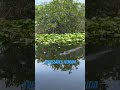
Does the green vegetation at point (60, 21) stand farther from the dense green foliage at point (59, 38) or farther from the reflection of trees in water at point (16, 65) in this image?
the reflection of trees in water at point (16, 65)

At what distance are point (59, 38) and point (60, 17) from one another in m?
0.33

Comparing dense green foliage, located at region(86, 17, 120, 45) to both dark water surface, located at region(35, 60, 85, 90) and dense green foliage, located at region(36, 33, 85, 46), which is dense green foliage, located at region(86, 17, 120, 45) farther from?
dark water surface, located at region(35, 60, 85, 90)

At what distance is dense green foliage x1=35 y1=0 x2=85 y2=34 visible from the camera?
734 cm

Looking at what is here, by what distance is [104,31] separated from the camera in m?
7.47

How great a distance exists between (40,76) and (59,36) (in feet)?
2.34

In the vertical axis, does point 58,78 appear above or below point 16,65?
below

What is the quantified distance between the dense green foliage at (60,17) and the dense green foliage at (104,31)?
19cm

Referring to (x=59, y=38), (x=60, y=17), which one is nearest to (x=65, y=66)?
(x=59, y=38)

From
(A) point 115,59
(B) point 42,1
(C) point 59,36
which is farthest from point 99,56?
(B) point 42,1

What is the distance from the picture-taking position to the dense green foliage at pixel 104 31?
292 inches

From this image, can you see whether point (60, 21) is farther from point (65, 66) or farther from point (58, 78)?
point (58, 78)

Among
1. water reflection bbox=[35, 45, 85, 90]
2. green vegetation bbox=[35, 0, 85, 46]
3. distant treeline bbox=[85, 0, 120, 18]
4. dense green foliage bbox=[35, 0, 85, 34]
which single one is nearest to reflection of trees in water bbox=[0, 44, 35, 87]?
water reflection bbox=[35, 45, 85, 90]

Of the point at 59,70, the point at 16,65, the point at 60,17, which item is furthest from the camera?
the point at 16,65

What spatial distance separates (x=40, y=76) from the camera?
7516mm
